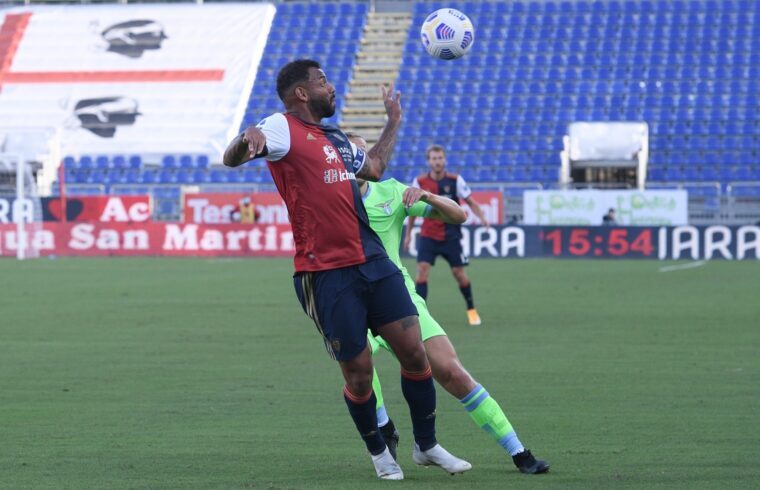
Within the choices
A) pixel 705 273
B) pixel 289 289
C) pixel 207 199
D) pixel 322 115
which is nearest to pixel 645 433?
Answer: pixel 322 115

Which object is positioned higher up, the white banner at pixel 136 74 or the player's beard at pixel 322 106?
the white banner at pixel 136 74

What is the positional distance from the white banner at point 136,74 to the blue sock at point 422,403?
40.4 metres

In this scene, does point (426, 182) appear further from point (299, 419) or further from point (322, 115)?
point (322, 115)

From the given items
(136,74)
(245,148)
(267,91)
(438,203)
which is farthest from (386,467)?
(136,74)

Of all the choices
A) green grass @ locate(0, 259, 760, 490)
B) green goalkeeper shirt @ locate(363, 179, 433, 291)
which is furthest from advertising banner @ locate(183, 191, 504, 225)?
green goalkeeper shirt @ locate(363, 179, 433, 291)

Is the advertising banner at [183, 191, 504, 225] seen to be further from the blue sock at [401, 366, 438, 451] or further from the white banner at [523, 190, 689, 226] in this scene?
the blue sock at [401, 366, 438, 451]

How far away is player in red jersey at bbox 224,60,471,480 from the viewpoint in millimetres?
6906

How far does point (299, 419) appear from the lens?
9.54 meters

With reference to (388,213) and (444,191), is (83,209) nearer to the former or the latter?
(444,191)

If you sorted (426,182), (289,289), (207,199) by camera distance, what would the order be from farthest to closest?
(207,199), (289,289), (426,182)

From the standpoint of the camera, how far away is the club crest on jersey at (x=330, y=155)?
273 inches

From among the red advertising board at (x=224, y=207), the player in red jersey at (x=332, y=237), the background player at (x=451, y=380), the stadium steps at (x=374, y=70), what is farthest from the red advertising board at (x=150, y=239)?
the player in red jersey at (x=332, y=237)

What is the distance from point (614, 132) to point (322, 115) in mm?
35985

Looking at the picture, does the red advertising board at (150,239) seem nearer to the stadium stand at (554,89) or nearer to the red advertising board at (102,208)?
the red advertising board at (102,208)
